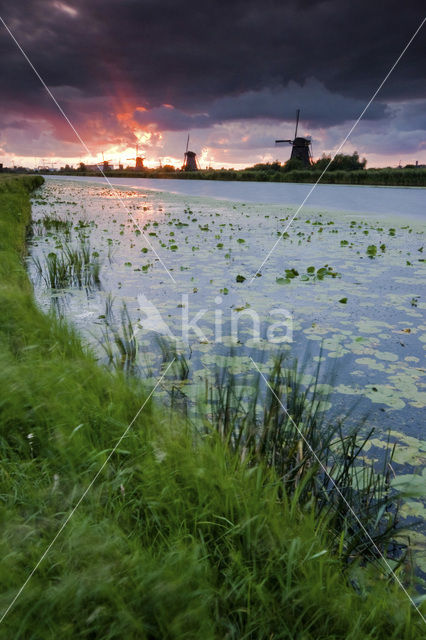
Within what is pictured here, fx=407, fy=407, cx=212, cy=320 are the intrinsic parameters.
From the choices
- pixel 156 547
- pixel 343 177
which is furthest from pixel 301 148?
pixel 156 547

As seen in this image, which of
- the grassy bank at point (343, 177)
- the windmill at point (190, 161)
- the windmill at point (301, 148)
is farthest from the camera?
the windmill at point (190, 161)

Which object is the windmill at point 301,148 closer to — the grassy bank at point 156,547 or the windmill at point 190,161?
the windmill at point 190,161

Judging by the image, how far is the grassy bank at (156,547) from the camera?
1283mm

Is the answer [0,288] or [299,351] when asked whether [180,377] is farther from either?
[0,288]

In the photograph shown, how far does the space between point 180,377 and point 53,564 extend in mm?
2045

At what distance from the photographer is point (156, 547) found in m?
1.58

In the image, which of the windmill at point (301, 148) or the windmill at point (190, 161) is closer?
the windmill at point (301, 148)

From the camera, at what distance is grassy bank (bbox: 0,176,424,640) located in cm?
128

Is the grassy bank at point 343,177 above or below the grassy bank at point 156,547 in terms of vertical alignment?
above

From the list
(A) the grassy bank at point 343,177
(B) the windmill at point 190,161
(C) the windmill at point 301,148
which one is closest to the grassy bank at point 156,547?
(A) the grassy bank at point 343,177

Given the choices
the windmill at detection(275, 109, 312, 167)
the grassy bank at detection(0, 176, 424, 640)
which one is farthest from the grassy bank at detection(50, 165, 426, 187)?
the grassy bank at detection(0, 176, 424, 640)

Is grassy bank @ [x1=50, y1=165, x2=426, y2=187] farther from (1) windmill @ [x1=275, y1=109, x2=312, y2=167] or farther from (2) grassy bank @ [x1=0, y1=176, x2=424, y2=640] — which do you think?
(2) grassy bank @ [x1=0, y1=176, x2=424, y2=640]

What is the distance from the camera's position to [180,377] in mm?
3381

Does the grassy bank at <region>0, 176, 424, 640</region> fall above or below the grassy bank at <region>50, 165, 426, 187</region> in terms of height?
below
